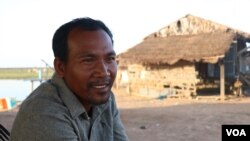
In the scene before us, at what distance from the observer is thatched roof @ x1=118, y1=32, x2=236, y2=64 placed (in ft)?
61.5

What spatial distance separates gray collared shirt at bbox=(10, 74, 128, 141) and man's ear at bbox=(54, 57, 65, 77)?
1.2 inches

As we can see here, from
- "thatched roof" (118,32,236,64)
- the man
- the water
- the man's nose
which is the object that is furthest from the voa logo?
the water

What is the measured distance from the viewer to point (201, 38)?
2073 centimetres

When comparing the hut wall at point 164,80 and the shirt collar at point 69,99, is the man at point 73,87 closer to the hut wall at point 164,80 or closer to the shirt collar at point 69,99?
the shirt collar at point 69,99

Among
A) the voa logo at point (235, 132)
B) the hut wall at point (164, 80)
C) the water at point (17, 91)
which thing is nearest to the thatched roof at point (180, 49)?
the hut wall at point (164, 80)

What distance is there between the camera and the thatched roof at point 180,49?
18.7m

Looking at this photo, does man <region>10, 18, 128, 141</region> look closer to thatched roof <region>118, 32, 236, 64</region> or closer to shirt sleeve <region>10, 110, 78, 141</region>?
shirt sleeve <region>10, 110, 78, 141</region>

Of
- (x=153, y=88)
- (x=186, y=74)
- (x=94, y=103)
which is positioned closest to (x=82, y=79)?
(x=94, y=103)

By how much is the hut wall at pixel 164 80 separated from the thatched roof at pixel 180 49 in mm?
735

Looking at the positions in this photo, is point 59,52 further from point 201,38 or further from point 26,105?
point 201,38

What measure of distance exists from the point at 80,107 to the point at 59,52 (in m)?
0.24

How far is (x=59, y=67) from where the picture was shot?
1.51 m

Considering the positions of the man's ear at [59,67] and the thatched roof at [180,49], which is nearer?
the man's ear at [59,67]

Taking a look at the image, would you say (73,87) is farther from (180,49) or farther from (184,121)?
(180,49)
